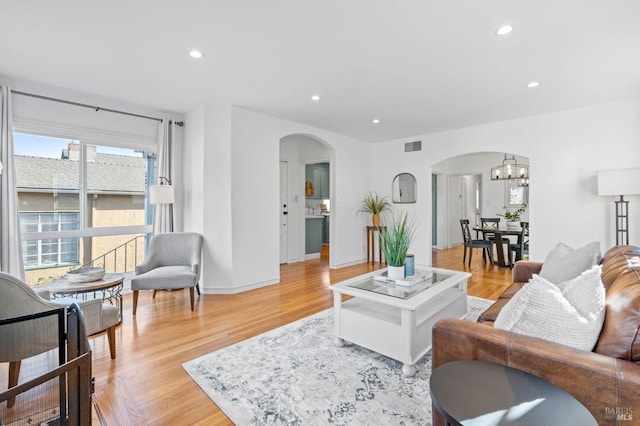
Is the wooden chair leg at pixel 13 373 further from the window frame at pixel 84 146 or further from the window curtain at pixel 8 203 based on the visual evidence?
the window frame at pixel 84 146

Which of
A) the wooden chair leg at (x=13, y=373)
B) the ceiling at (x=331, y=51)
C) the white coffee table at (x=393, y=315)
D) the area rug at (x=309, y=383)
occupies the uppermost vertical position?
the ceiling at (x=331, y=51)

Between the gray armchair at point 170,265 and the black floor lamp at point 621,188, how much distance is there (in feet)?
16.4

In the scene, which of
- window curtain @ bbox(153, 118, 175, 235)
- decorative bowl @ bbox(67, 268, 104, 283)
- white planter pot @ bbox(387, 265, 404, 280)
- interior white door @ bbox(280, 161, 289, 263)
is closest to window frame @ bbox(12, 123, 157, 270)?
window curtain @ bbox(153, 118, 175, 235)

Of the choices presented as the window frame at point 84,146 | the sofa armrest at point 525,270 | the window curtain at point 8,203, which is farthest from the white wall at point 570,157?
the window curtain at point 8,203

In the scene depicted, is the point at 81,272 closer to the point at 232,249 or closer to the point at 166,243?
the point at 166,243

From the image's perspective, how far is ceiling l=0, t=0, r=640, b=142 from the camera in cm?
208

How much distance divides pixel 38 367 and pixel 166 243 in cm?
214

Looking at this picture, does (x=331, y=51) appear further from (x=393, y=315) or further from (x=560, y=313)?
(x=560, y=313)

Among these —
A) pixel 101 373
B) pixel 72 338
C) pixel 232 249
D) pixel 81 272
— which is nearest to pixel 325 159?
pixel 232 249

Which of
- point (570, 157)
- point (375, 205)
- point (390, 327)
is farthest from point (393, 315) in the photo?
point (375, 205)

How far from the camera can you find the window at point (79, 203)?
11.2 ft

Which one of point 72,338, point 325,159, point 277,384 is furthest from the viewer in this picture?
point 325,159

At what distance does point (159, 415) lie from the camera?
1.70 meters

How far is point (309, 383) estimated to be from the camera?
199 centimetres
